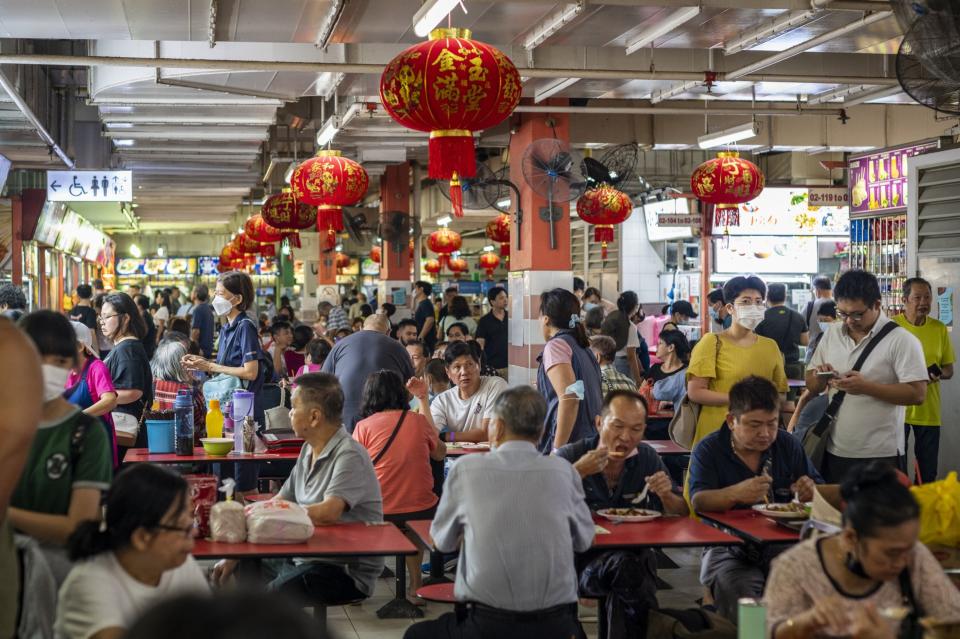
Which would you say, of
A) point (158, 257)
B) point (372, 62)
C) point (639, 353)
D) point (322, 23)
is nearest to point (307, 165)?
point (372, 62)

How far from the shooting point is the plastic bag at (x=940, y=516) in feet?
11.4

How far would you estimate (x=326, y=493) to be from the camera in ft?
15.5

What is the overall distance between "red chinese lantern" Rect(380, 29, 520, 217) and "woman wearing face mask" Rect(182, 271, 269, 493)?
2272mm

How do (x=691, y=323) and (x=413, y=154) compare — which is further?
(x=691, y=323)

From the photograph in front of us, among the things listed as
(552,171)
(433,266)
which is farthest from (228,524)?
(433,266)

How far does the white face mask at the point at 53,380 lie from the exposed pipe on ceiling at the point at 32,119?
6739 millimetres

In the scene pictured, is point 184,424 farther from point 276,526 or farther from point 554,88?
point 554,88

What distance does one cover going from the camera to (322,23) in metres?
8.52

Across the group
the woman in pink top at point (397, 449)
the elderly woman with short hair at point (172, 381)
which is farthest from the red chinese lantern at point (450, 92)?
the elderly woman with short hair at point (172, 381)

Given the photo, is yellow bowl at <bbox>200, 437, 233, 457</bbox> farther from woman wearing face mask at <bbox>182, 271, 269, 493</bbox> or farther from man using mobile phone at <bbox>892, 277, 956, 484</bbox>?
man using mobile phone at <bbox>892, 277, 956, 484</bbox>

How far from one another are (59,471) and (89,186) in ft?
39.5

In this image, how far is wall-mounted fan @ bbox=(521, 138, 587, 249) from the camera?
467 inches

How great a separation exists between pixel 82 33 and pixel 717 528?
20.6 ft

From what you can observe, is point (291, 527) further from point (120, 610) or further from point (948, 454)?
point (948, 454)
